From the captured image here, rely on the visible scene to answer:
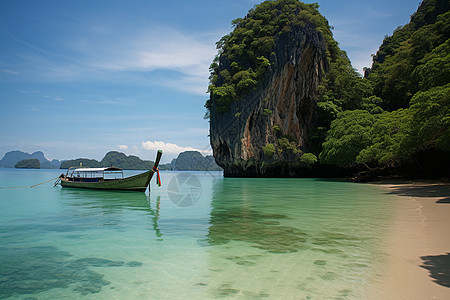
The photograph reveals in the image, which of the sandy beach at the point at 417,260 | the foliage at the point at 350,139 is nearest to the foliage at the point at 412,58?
the foliage at the point at 350,139

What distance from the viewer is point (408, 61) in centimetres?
2848

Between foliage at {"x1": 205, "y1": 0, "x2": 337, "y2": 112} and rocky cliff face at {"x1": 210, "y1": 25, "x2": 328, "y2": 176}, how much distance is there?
85 centimetres

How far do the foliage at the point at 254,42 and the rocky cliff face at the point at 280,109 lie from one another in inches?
33.6

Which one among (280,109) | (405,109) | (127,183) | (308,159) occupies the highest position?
(280,109)

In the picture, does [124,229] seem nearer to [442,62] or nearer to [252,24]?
[442,62]

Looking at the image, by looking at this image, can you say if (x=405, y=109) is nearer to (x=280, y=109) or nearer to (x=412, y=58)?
(x=412, y=58)

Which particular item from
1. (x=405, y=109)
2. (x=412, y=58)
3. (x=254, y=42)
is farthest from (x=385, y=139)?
(x=254, y=42)

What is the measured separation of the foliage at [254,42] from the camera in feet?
112

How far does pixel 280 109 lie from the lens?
35.5 m

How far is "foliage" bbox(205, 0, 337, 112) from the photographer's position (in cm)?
3416

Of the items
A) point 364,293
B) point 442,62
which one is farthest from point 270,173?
point 364,293

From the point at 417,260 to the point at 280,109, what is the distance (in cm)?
3176

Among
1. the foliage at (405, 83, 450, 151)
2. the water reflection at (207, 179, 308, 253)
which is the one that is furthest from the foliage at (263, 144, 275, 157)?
the water reflection at (207, 179, 308, 253)

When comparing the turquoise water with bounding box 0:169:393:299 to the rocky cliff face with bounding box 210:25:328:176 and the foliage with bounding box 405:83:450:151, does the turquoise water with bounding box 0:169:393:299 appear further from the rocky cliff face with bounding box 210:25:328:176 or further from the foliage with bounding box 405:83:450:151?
the rocky cliff face with bounding box 210:25:328:176
